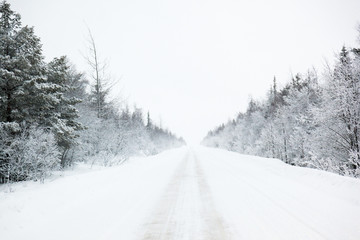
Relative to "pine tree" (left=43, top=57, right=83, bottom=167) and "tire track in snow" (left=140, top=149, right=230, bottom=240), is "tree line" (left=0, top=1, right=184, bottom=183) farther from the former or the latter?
"tire track in snow" (left=140, top=149, right=230, bottom=240)

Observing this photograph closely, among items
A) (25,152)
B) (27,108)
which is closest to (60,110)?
(27,108)

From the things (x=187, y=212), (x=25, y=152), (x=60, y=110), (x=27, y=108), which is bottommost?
(x=187, y=212)

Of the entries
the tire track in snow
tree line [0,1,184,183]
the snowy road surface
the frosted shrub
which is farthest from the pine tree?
the tire track in snow

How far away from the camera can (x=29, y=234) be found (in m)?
4.07

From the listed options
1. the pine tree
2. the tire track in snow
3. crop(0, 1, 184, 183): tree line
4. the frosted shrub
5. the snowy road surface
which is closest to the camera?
the tire track in snow

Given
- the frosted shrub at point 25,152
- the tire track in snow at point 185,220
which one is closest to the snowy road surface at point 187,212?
the tire track in snow at point 185,220

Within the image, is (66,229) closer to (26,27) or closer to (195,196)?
(195,196)

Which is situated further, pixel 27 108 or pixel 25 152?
pixel 27 108

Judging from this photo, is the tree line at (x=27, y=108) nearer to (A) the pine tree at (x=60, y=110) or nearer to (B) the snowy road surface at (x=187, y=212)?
(A) the pine tree at (x=60, y=110)

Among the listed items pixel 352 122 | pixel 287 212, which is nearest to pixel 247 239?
pixel 287 212

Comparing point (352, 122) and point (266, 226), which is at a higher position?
point (352, 122)

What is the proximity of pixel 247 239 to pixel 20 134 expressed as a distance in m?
13.0

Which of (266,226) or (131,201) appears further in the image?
(131,201)

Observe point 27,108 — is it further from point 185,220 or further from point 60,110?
point 185,220
